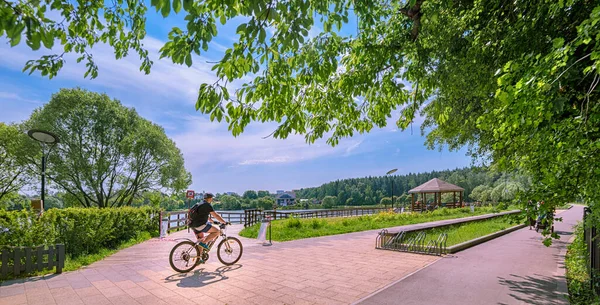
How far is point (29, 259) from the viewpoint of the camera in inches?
242

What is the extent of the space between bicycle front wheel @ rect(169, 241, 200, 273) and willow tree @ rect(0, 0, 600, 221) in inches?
145

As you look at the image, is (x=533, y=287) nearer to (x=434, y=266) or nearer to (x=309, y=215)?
(x=434, y=266)

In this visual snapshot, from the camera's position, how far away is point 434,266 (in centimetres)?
742

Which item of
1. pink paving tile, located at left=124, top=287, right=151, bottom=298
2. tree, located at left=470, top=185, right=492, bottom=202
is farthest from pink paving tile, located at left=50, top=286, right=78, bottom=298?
tree, located at left=470, top=185, right=492, bottom=202

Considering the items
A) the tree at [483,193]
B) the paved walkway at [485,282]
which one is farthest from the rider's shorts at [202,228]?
the tree at [483,193]

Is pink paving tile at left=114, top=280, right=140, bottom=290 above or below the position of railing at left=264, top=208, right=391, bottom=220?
above

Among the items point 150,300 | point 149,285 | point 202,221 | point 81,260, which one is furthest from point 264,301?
point 81,260

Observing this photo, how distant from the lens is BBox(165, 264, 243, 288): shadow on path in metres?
5.98

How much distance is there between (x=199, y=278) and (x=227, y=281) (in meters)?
0.62

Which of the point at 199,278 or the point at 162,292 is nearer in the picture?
the point at 162,292

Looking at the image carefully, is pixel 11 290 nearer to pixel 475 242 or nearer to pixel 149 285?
pixel 149 285

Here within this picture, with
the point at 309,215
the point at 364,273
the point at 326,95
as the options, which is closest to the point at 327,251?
the point at 364,273

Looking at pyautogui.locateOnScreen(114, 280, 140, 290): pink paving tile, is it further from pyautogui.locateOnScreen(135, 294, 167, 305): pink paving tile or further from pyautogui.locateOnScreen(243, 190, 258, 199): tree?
pyautogui.locateOnScreen(243, 190, 258, 199): tree

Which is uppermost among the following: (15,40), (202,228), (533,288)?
(15,40)
